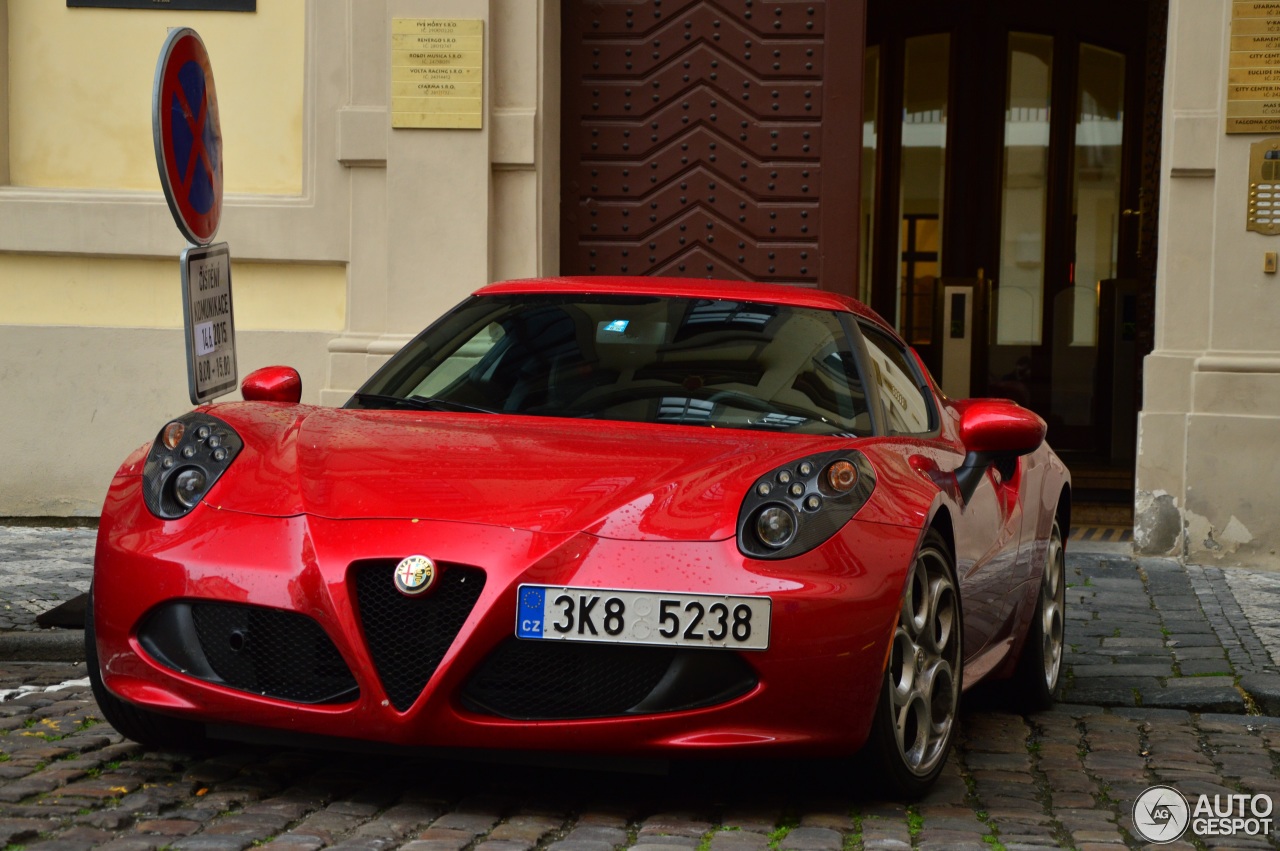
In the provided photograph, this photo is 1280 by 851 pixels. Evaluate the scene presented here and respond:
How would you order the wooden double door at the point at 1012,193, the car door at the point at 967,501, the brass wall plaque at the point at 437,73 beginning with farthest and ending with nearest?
the wooden double door at the point at 1012,193, the brass wall plaque at the point at 437,73, the car door at the point at 967,501

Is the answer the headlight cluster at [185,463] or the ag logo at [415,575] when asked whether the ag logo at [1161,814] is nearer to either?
the ag logo at [415,575]

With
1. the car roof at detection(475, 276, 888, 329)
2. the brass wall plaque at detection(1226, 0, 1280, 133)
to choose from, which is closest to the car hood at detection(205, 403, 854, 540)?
the car roof at detection(475, 276, 888, 329)

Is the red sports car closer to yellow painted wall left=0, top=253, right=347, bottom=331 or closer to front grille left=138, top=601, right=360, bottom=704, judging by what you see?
front grille left=138, top=601, right=360, bottom=704

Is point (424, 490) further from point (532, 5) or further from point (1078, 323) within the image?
point (1078, 323)

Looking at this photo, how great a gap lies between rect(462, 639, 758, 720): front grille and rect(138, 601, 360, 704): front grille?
289 mm

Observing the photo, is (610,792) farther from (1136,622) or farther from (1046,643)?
(1136,622)

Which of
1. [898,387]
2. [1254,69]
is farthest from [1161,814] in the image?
[1254,69]

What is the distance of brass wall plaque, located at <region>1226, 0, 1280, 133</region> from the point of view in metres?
8.66

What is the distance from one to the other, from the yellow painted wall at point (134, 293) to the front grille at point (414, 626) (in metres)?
6.03

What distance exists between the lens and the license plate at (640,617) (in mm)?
3439

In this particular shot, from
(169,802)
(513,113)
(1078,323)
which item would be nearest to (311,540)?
(169,802)

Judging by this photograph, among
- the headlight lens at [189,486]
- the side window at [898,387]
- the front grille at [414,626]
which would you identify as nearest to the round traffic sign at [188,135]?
the headlight lens at [189,486]

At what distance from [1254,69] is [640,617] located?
644cm

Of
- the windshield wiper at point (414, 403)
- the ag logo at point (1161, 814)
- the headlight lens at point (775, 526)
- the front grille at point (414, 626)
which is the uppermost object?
the windshield wiper at point (414, 403)
